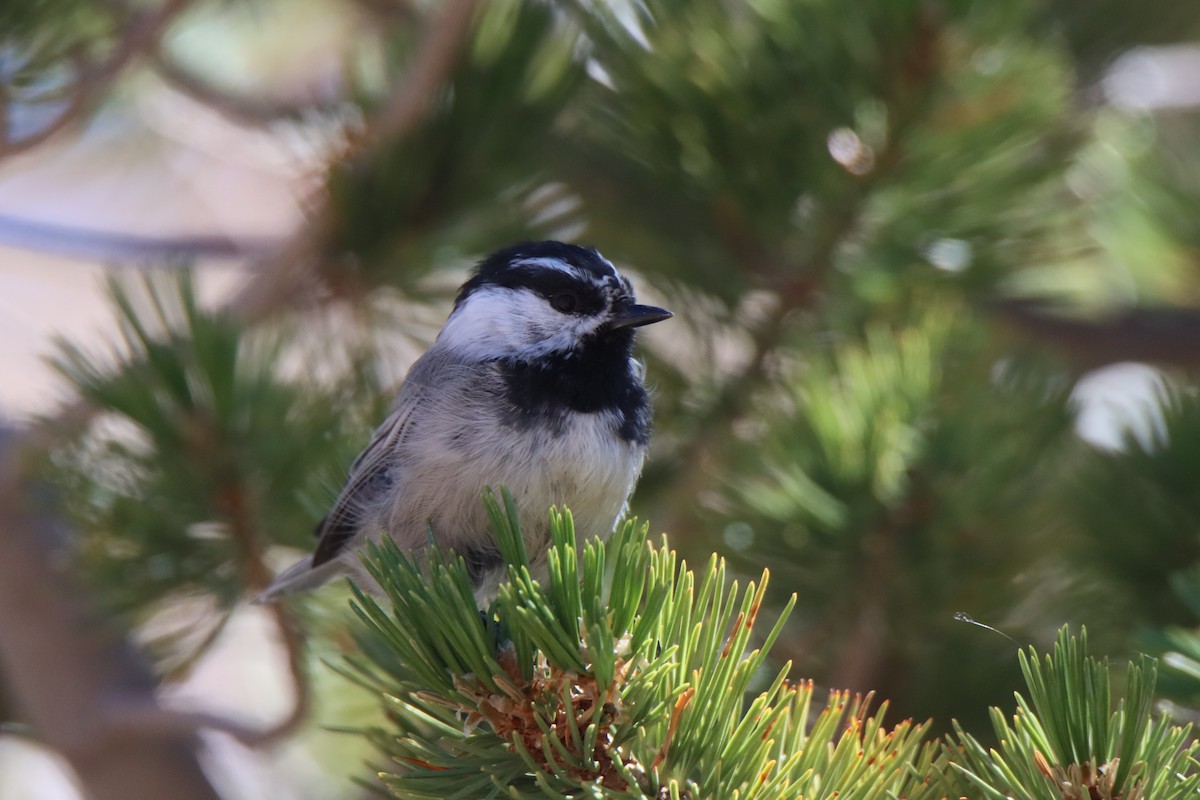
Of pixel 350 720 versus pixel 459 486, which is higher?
pixel 459 486

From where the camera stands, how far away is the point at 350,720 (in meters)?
1.82

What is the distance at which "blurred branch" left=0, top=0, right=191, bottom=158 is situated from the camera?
5.04ft

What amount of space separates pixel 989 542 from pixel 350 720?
998mm

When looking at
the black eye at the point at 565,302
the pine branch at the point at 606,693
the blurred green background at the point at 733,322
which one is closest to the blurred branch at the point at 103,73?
the blurred green background at the point at 733,322

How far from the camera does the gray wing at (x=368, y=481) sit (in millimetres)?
1393

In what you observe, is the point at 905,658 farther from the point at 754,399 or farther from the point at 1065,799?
the point at 1065,799

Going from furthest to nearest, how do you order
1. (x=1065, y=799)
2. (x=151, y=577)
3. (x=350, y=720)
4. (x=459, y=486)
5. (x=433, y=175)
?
1. (x=350, y=720)
2. (x=433, y=175)
3. (x=151, y=577)
4. (x=459, y=486)
5. (x=1065, y=799)

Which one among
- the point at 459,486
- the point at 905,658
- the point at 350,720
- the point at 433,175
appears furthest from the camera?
the point at 350,720

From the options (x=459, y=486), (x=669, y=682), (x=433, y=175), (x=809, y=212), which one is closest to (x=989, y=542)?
(x=809, y=212)

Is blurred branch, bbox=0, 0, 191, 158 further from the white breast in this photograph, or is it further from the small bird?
the white breast

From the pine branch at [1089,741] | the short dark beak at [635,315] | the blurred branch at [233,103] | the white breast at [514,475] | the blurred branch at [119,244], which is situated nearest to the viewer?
the pine branch at [1089,741]

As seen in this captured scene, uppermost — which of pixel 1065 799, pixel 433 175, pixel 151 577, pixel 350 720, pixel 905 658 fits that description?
pixel 433 175

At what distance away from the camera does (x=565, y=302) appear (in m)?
1.47

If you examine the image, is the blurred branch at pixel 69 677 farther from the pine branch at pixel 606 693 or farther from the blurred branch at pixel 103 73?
the pine branch at pixel 606 693
